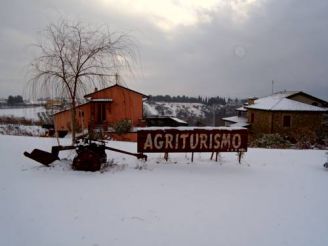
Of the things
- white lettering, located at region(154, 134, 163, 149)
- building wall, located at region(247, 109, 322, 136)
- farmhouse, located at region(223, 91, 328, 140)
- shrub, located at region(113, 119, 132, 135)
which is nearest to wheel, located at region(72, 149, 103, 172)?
white lettering, located at region(154, 134, 163, 149)

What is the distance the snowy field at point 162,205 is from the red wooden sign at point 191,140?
0.46m

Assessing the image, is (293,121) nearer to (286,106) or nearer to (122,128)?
(286,106)

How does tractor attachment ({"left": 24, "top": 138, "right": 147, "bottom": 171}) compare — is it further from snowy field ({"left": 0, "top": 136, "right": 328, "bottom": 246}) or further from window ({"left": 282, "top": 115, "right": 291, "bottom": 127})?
window ({"left": 282, "top": 115, "right": 291, "bottom": 127})

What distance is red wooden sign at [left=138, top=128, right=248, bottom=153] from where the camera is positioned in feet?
24.2

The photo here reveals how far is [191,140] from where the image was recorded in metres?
7.45

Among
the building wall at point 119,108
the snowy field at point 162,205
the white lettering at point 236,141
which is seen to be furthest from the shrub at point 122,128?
the white lettering at point 236,141

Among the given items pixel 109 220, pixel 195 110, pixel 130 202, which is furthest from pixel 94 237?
pixel 195 110

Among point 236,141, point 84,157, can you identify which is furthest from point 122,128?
point 84,157

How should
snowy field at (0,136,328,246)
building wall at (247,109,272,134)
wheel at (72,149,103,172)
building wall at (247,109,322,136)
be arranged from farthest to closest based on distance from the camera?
building wall at (247,109,272,134) < building wall at (247,109,322,136) < wheel at (72,149,103,172) < snowy field at (0,136,328,246)

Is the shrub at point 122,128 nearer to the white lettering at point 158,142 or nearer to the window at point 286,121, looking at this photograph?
the white lettering at point 158,142

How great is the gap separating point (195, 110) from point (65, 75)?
9511 centimetres

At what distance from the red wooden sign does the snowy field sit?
0.46 meters

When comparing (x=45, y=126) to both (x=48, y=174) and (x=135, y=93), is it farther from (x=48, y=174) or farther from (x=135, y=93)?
(x=48, y=174)

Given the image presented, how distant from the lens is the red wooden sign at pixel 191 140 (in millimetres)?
7371
